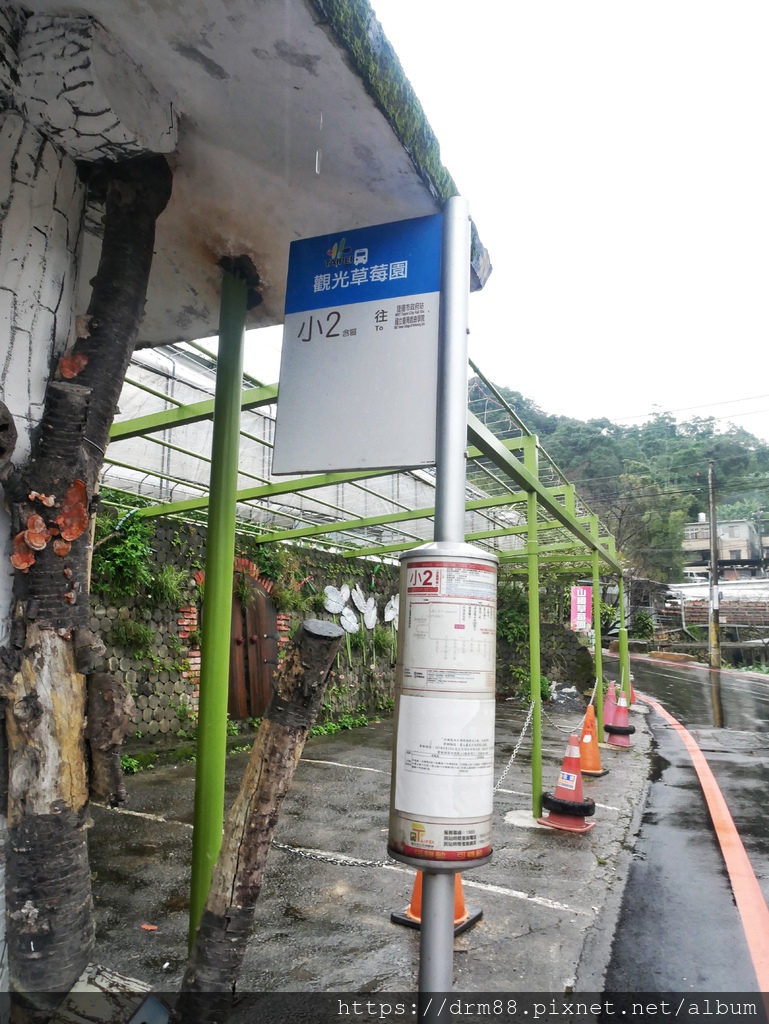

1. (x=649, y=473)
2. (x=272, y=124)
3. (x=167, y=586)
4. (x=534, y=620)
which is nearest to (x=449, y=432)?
(x=272, y=124)

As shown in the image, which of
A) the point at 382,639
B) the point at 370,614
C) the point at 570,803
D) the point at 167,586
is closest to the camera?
the point at 570,803

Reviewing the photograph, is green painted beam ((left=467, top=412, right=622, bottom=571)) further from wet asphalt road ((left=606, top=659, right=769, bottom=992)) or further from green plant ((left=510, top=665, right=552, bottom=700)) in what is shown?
green plant ((left=510, top=665, right=552, bottom=700))

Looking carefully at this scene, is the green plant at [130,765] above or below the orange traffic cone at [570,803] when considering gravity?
below

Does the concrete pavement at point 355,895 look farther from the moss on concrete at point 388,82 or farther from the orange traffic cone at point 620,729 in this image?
the moss on concrete at point 388,82

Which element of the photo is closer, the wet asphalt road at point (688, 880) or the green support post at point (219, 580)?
the green support post at point (219, 580)

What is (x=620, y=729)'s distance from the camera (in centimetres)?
946

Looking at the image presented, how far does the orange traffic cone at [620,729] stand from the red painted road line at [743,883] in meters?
1.95

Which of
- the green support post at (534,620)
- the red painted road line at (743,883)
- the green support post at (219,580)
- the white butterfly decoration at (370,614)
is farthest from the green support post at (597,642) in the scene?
the green support post at (219,580)

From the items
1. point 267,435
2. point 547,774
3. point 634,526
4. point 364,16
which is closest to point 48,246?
point 364,16

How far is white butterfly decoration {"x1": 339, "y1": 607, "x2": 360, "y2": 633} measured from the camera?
38.3 feet

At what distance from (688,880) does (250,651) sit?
6.32 metres

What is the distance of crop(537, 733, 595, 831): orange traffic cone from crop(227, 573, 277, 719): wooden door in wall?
190 inches

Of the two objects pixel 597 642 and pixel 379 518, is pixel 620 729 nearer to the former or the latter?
pixel 597 642

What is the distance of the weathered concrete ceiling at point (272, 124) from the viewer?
184 centimetres
